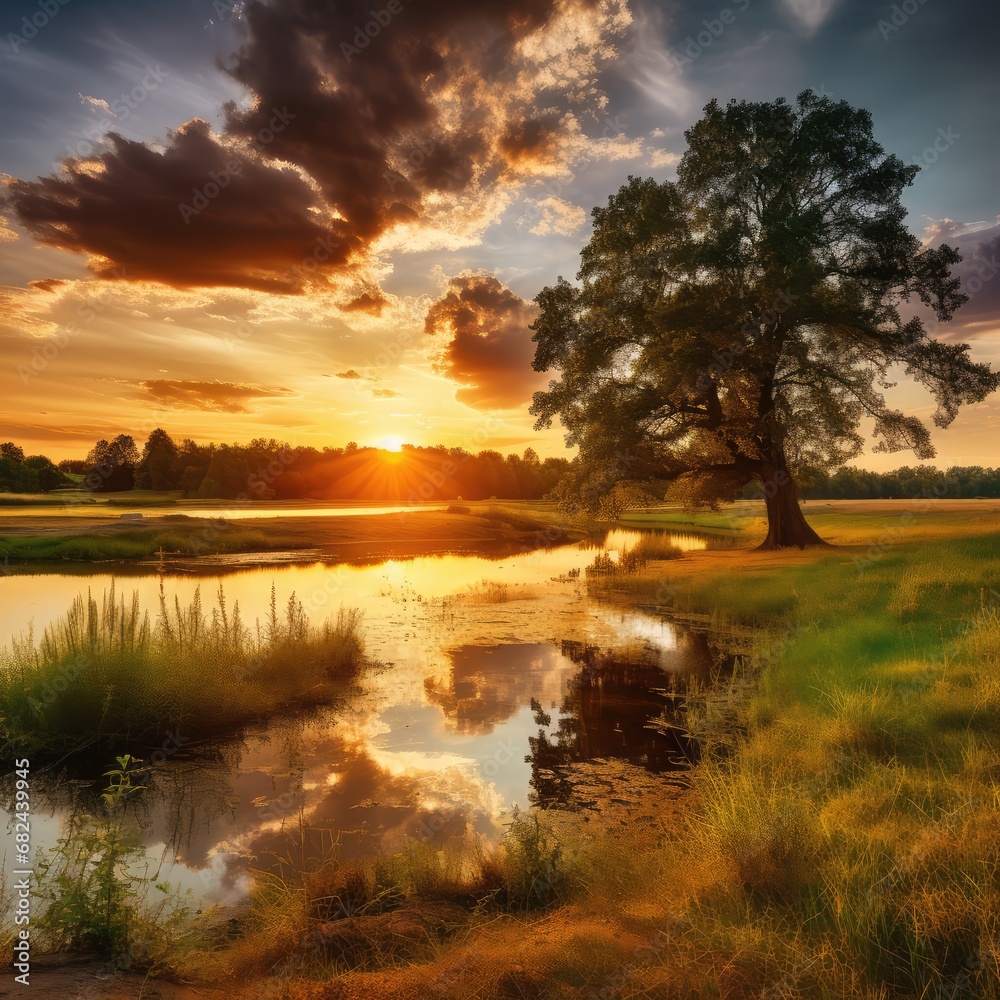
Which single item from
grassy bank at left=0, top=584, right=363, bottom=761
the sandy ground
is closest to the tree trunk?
grassy bank at left=0, top=584, right=363, bottom=761

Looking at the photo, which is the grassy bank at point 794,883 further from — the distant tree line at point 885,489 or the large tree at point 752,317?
the distant tree line at point 885,489

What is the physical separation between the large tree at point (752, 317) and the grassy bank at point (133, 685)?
17958 millimetres

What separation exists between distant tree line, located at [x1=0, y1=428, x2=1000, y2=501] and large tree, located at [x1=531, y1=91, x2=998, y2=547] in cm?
6293

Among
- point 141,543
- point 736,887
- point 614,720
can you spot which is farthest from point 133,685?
point 141,543

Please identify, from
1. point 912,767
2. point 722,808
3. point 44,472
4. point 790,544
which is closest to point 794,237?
point 790,544

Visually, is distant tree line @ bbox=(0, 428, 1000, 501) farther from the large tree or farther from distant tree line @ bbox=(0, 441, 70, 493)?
the large tree

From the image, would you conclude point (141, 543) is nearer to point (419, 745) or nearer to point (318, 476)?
point (419, 745)

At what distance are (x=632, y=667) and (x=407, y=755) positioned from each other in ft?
21.8

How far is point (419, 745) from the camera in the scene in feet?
33.4

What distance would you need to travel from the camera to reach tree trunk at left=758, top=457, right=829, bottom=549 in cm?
2846

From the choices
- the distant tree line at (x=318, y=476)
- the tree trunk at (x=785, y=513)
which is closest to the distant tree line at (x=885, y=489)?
the distant tree line at (x=318, y=476)

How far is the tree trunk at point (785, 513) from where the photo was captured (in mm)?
28458

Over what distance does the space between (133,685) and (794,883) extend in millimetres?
9747

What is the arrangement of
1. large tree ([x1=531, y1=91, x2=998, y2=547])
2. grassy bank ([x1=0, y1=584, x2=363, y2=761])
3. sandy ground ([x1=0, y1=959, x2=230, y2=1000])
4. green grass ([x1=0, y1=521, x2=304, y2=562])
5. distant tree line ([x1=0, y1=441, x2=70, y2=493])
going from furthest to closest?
distant tree line ([x1=0, y1=441, x2=70, y2=493])
green grass ([x1=0, y1=521, x2=304, y2=562])
large tree ([x1=531, y1=91, x2=998, y2=547])
grassy bank ([x1=0, y1=584, x2=363, y2=761])
sandy ground ([x1=0, y1=959, x2=230, y2=1000])
